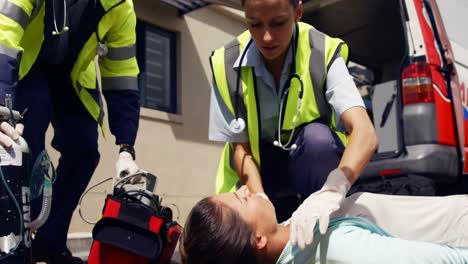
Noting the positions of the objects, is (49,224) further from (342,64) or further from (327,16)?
(327,16)

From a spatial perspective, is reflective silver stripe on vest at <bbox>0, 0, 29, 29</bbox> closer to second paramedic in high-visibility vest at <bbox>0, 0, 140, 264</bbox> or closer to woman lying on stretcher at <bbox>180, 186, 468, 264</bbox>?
second paramedic in high-visibility vest at <bbox>0, 0, 140, 264</bbox>

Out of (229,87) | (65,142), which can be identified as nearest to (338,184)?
(229,87)

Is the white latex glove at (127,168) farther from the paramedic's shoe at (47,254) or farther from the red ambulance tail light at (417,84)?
the red ambulance tail light at (417,84)

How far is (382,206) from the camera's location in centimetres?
203

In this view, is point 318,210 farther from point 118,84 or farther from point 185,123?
point 185,123

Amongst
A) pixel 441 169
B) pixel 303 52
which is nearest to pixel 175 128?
pixel 441 169

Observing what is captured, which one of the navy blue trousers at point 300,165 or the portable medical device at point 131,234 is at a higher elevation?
the navy blue trousers at point 300,165

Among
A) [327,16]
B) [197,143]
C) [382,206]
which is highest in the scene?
[327,16]

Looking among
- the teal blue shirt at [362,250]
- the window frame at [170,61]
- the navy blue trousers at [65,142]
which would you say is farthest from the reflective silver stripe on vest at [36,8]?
the window frame at [170,61]

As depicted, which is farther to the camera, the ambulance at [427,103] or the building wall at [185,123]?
the building wall at [185,123]

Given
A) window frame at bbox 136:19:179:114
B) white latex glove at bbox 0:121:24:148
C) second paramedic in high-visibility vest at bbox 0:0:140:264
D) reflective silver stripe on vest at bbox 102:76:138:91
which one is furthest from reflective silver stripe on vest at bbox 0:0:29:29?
window frame at bbox 136:19:179:114

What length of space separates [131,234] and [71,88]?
2.78 feet

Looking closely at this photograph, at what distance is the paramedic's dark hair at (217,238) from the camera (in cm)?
169

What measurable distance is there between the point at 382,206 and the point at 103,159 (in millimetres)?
3098
